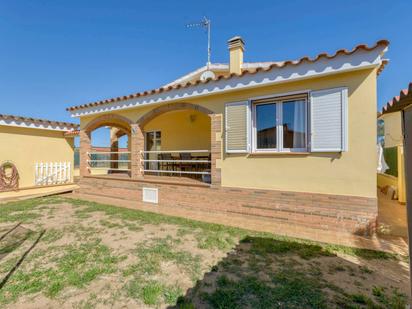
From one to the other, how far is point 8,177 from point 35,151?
1.97 meters

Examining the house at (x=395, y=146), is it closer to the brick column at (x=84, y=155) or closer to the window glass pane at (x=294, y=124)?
the window glass pane at (x=294, y=124)

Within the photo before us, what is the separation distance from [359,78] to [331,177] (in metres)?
2.52

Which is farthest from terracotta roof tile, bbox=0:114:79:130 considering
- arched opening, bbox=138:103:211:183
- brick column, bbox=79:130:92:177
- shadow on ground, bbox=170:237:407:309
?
shadow on ground, bbox=170:237:407:309

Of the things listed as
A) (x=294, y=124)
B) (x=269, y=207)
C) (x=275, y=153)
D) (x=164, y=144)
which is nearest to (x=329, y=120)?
(x=294, y=124)

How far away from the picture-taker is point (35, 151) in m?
12.5

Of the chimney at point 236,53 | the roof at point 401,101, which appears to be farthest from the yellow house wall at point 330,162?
the chimney at point 236,53

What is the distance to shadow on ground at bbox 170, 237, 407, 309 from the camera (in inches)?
119

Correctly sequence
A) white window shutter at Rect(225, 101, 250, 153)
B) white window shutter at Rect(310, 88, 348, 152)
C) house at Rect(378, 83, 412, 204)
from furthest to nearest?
1. white window shutter at Rect(225, 101, 250, 153)
2. white window shutter at Rect(310, 88, 348, 152)
3. house at Rect(378, 83, 412, 204)

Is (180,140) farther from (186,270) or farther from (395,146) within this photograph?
(395,146)

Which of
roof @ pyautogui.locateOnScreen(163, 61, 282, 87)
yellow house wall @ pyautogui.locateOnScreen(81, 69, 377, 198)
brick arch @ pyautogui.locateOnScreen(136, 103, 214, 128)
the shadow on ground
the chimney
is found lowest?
the shadow on ground

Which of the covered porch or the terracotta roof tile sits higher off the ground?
the terracotta roof tile

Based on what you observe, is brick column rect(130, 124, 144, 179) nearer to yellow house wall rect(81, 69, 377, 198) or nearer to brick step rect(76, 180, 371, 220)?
brick step rect(76, 180, 371, 220)

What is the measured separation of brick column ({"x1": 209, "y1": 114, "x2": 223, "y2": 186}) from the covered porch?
755mm

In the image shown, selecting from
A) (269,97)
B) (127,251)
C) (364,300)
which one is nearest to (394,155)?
(269,97)
